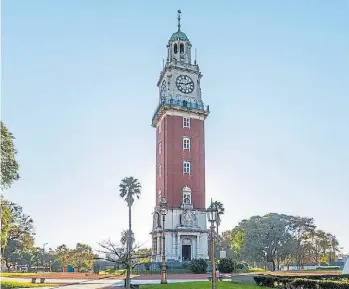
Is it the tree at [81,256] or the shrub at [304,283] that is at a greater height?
the shrub at [304,283]

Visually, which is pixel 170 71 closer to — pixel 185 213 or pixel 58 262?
pixel 185 213

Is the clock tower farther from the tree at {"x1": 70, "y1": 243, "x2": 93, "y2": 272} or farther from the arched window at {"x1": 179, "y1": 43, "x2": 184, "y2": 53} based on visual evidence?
the tree at {"x1": 70, "y1": 243, "x2": 93, "y2": 272}

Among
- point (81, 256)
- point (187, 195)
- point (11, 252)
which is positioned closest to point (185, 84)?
point (187, 195)

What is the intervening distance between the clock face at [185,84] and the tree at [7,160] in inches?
1274

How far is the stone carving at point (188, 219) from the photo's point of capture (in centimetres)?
5197

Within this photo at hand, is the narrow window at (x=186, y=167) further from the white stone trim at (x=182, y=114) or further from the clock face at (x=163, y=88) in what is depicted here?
the clock face at (x=163, y=88)

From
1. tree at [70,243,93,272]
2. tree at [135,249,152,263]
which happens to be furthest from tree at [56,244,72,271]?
tree at [135,249,152,263]

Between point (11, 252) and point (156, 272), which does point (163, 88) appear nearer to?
point (156, 272)

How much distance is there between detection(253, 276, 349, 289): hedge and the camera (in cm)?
1786

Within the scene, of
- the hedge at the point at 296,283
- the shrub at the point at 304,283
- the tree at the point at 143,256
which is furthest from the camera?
the tree at the point at 143,256

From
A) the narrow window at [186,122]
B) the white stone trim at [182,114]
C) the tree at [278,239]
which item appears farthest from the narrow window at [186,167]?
the tree at [278,239]

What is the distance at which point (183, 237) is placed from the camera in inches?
2040

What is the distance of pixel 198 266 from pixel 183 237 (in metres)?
6.94

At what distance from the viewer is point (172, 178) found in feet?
173
